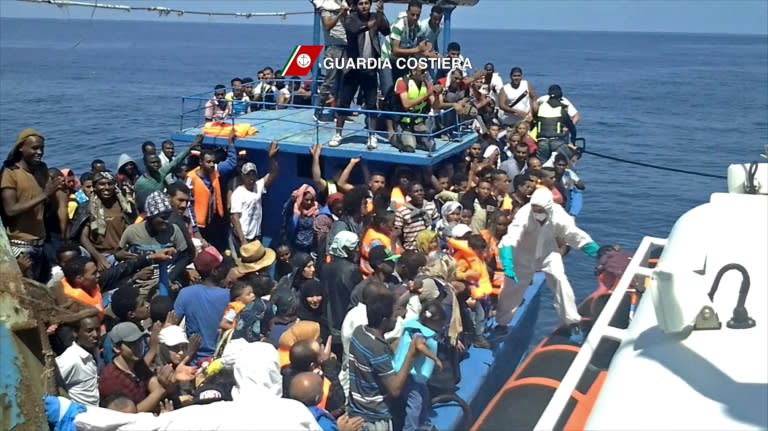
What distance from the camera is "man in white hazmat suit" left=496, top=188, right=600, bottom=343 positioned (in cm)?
740

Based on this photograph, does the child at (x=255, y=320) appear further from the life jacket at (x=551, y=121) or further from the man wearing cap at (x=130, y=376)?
the life jacket at (x=551, y=121)

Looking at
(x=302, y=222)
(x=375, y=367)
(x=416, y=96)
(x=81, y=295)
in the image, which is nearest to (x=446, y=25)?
(x=416, y=96)

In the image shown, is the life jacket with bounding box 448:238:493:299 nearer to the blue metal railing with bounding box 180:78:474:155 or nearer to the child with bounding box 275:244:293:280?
the child with bounding box 275:244:293:280

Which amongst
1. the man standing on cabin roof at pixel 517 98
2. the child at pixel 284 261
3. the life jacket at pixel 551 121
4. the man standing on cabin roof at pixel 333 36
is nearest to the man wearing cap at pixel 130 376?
the child at pixel 284 261

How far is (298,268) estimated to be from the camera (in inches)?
276

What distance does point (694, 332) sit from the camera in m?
3.33

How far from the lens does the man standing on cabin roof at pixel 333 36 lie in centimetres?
984

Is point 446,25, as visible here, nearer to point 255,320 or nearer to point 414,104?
point 414,104

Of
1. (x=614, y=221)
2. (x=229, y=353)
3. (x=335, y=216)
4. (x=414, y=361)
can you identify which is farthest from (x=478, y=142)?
(x=614, y=221)

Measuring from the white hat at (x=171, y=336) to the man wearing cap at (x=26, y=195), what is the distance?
1442 millimetres

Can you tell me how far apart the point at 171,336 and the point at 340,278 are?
1.53 m

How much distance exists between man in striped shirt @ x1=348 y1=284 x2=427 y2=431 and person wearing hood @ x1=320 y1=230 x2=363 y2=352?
0.90 meters

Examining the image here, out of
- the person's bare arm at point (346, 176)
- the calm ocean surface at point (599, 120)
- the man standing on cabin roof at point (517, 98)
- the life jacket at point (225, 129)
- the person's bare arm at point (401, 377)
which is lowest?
the calm ocean surface at point (599, 120)

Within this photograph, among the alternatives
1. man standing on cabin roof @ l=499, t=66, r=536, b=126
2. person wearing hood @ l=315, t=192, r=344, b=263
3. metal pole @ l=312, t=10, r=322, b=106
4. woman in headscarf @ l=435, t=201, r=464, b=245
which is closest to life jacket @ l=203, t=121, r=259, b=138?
metal pole @ l=312, t=10, r=322, b=106
